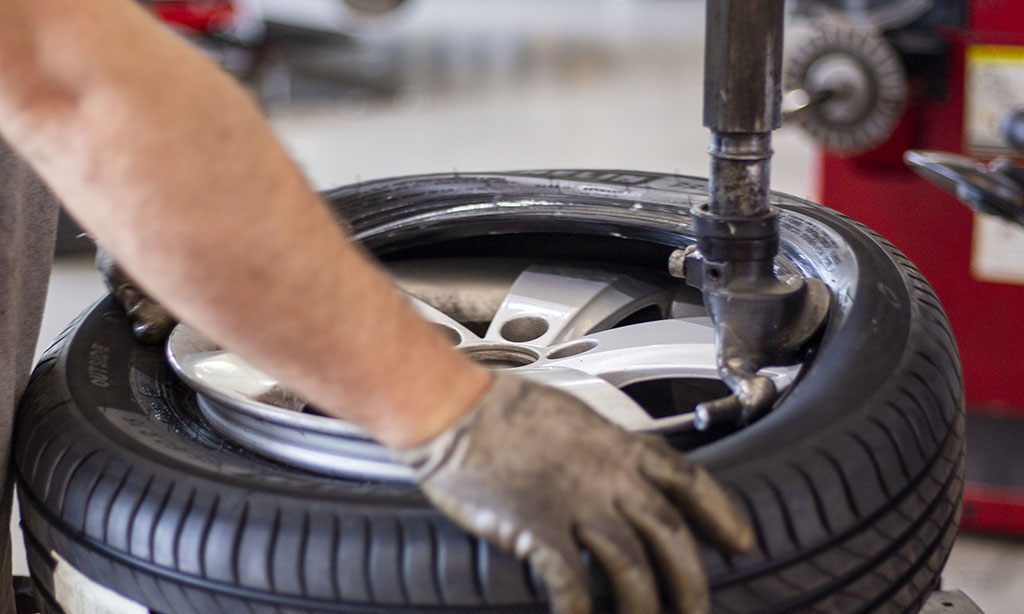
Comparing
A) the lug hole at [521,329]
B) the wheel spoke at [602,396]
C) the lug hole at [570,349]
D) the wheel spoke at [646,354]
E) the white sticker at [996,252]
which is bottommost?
the white sticker at [996,252]

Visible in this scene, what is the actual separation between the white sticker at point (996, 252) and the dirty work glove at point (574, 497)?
153 centimetres

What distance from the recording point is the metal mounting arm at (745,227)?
0.77 meters

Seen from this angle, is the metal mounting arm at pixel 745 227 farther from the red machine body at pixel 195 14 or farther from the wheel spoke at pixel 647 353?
the red machine body at pixel 195 14

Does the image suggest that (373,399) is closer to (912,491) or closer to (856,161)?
(912,491)

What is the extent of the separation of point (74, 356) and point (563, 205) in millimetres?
499

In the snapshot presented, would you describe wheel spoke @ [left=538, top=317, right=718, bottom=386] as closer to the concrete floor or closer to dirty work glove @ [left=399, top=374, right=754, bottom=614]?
dirty work glove @ [left=399, top=374, right=754, bottom=614]

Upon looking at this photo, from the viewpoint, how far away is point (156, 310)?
1.00m

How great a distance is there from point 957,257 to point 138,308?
155 centimetres

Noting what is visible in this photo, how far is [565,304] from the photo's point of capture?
1.08 m

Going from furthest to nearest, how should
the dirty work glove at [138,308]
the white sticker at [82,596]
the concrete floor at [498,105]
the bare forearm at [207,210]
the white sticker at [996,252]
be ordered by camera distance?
the concrete floor at [498,105], the white sticker at [996,252], the dirty work glove at [138,308], the white sticker at [82,596], the bare forearm at [207,210]

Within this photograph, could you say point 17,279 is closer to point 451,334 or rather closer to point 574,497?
point 451,334

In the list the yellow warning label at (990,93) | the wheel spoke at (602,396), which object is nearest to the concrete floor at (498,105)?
the yellow warning label at (990,93)

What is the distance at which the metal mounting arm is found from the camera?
30.2 inches

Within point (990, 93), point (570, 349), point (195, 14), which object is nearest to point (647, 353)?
point (570, 349)
